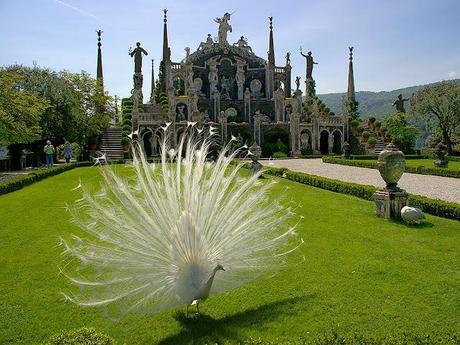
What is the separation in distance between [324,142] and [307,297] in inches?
2012

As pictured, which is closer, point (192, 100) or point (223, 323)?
point (223, 323)

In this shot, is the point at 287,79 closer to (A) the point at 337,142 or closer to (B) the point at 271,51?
(B) the point at 271,51

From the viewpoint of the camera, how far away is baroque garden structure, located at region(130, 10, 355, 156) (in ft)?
174

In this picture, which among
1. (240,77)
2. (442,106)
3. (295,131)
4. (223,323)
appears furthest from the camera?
(240,77)

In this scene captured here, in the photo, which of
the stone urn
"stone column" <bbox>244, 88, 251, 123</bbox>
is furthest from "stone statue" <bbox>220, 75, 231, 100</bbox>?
the stone urn

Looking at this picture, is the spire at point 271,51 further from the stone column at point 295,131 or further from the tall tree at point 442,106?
the tall tree at point 442,106

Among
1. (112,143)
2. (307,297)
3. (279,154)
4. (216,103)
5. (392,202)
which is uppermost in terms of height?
(216,103)

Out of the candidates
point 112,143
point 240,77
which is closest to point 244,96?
point 240,77

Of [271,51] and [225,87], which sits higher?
[271,51]

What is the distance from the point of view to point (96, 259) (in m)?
5.28

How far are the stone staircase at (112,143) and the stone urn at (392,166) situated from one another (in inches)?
1353

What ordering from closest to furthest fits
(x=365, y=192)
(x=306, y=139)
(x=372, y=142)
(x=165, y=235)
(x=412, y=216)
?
(x=165, y=235), (x=412, y=216), (x=365, y=192), (x=372, y=142), (x=306, y=139)

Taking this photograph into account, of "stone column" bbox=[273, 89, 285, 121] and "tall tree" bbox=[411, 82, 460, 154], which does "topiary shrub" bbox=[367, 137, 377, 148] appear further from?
"stone column" bbox=[273, 89, 285, 121]

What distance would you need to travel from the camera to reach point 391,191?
12.5m
